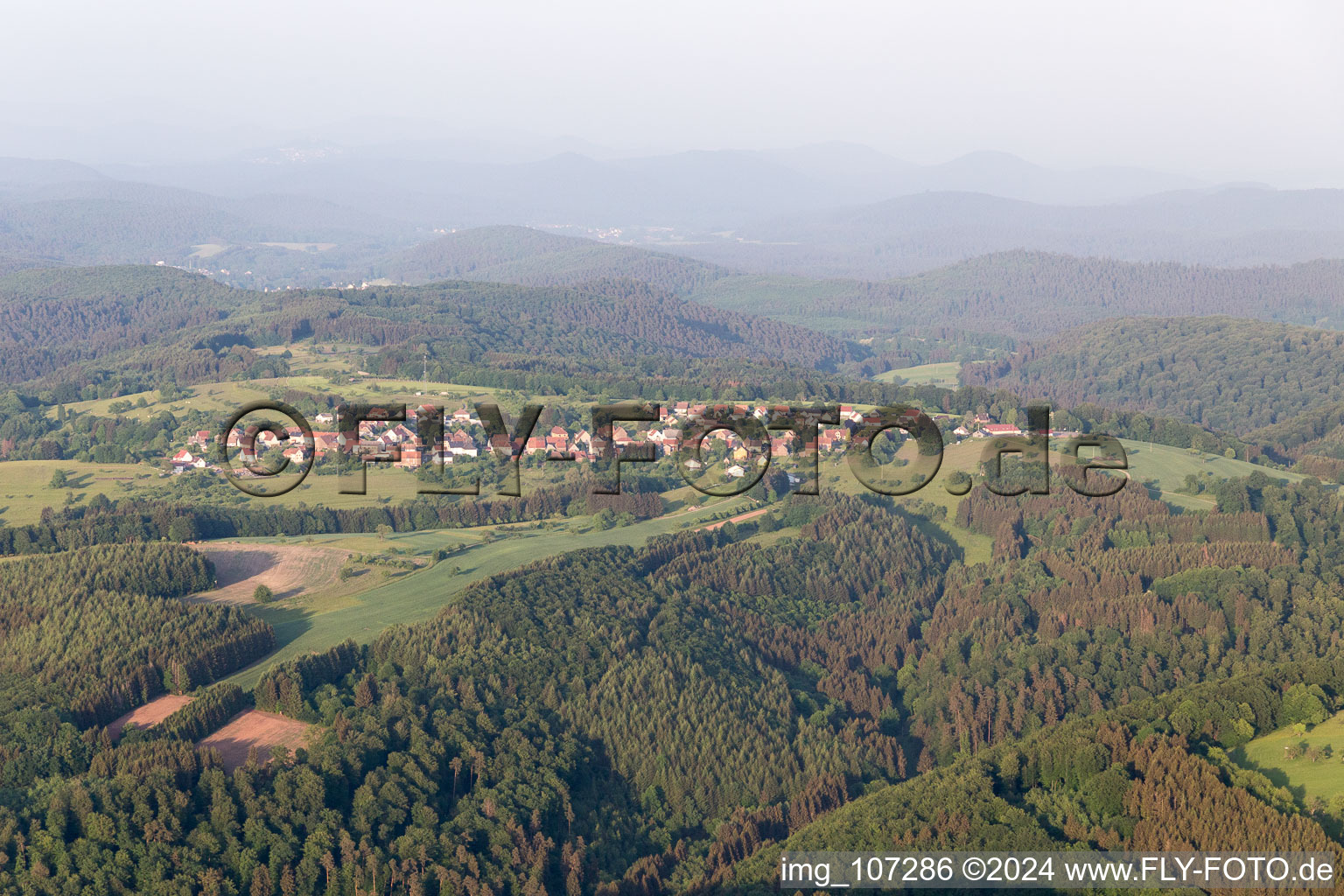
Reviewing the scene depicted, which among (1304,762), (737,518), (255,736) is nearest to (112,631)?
(255,736)

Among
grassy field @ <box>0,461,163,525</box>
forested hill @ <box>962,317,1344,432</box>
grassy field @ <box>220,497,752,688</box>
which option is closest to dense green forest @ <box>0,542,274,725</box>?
grassy field @ <box>220,497,752,688</box>

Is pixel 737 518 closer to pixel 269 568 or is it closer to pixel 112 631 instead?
pixel 269 568

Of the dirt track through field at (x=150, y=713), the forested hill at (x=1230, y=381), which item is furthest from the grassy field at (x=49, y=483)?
the forested hill at (x=1230, y=381)

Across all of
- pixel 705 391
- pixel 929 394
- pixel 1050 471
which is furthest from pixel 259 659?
pixel 929 394

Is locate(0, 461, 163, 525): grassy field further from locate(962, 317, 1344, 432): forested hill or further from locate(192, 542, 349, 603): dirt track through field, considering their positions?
locate(962, 317, 1344, 432): forested hill

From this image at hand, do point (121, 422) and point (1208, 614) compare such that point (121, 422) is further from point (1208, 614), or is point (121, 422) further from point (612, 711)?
point (1208, 614)
